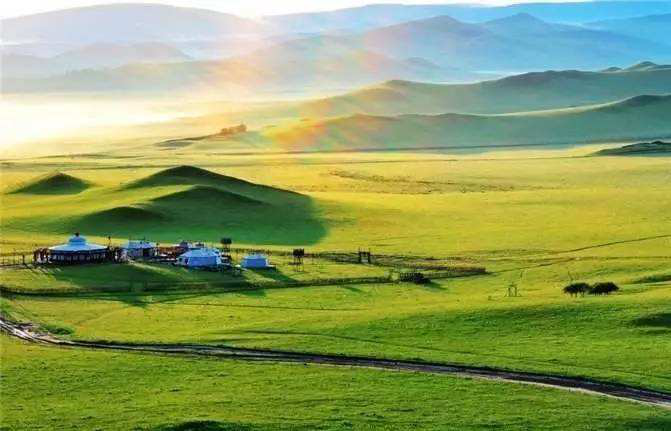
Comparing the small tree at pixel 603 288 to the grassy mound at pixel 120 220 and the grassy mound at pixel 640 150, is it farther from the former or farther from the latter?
the grassy mound at pixel 640 150

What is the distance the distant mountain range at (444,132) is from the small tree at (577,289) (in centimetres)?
12473

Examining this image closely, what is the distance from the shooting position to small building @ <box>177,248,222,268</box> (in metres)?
62.0

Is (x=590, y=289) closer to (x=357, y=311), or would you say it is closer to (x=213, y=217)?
(x=357, y=311)

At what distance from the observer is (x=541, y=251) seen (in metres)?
69.6

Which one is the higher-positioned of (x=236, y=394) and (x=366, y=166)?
(x=366, y=166)

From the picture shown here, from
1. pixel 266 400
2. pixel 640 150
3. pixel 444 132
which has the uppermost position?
pixel 444 132

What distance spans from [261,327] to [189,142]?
13961 cm

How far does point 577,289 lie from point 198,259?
21165 millimetres

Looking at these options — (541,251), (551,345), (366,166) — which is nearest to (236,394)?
(551,345)

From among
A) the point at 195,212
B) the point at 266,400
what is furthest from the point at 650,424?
the point at 195,212

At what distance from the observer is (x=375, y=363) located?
4081cm

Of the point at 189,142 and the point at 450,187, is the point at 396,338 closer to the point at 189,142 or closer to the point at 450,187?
the point at 450,187

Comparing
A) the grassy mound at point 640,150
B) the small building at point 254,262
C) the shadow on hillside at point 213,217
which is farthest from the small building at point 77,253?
the grassy mound at point 640,150

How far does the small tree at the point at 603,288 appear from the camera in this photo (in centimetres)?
5275
